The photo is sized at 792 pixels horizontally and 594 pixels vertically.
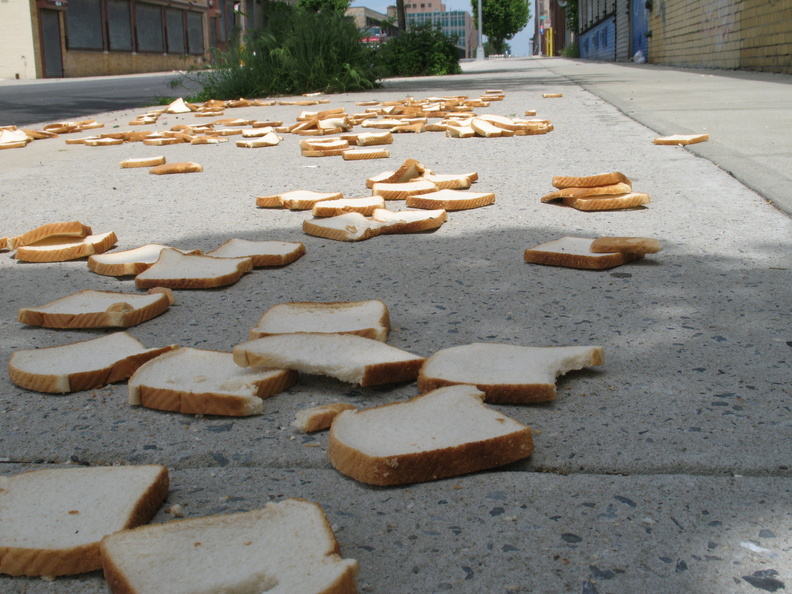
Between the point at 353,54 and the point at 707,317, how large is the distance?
1122 centimetres

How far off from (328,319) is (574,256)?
948 millimetres

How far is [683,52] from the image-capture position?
18.6m

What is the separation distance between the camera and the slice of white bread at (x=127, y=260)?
2592 millimetres

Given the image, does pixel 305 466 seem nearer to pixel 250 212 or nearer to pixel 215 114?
pixel 250 212

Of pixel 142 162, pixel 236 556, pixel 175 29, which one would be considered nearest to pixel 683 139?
pixel 142 162

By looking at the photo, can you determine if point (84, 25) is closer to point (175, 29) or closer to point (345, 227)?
point (175, 29)

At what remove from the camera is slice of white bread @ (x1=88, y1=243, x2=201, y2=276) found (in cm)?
259

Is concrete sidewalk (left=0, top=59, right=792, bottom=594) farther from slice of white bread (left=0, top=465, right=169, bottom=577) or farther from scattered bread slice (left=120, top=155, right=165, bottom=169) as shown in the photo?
scattered bread slice (left=120, top=155, right=165, bottom=169)

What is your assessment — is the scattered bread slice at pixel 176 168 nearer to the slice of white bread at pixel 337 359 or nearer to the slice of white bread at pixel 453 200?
the slice of white bread at pixel 453 200

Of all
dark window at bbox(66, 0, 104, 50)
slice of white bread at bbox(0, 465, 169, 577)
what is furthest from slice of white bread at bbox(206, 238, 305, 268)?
dark window at bbox(66, 0, 104, 50)

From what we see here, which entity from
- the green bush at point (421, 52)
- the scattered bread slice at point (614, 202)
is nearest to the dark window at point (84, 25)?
the green bush at point (421, 52)

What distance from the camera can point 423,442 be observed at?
134 centimetres

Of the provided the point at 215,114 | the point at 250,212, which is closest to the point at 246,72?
the point at 215,114

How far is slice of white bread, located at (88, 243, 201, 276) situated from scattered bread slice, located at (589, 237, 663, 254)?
4.67 ft
